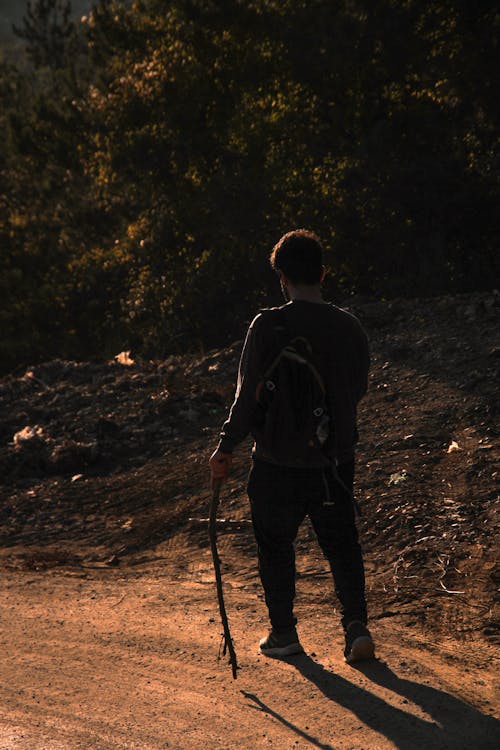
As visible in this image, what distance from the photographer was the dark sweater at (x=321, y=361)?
4.63 m

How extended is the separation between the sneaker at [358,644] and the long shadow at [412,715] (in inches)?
2.4

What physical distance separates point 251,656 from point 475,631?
1235 millimetres

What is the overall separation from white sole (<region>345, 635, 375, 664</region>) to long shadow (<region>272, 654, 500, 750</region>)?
0.05 metres

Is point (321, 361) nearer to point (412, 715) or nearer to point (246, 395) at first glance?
point (246, 395)

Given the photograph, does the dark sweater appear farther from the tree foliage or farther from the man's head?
the tree foliage

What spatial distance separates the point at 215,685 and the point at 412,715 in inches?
39.5

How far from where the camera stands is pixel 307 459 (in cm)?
471

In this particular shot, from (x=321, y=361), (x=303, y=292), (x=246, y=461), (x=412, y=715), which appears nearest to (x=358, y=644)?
(x=412, y=715)

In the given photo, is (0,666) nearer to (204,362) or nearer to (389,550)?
(389,550)

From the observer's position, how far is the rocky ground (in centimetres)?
480

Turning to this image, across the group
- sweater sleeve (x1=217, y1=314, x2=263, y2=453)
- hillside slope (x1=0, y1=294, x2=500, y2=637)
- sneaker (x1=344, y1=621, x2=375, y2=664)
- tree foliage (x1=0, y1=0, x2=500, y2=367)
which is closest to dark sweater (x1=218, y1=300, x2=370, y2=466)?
sweater sleeve (x1=217, y1=314, x2=263, y2=453)

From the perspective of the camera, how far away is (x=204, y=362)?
13.1 metres

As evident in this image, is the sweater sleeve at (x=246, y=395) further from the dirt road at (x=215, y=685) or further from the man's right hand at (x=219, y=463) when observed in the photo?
the dirt road at (x=215, y=685)

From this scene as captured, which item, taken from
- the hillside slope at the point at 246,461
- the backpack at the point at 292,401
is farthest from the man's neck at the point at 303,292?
the hillside slope at the point at 246,461
